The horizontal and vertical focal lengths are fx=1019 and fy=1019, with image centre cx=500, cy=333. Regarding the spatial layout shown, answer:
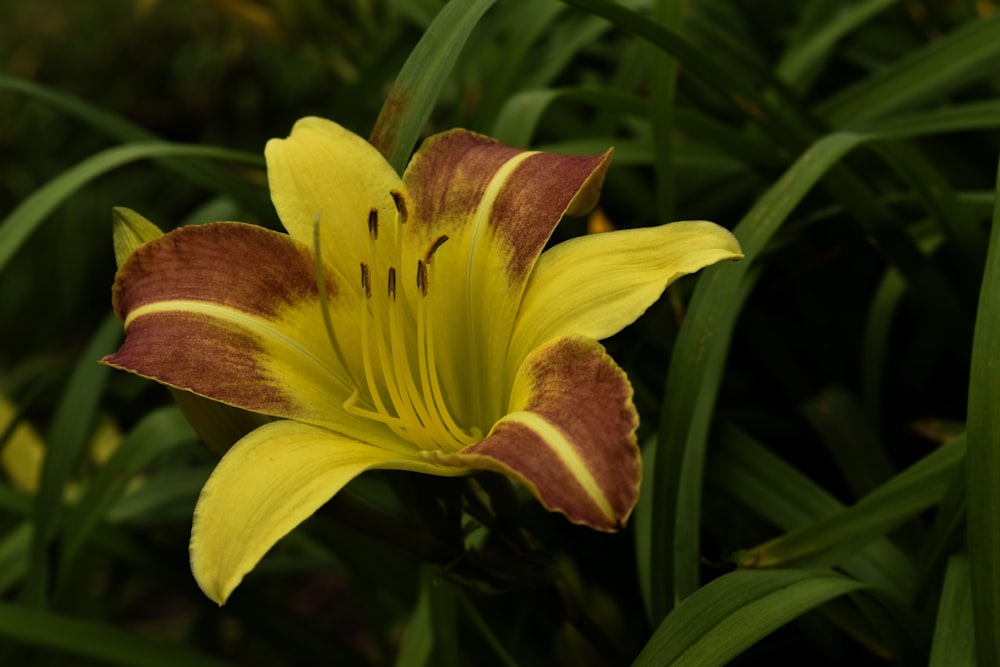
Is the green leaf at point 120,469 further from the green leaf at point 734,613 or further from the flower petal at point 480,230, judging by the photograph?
the green leaf at point 734,613

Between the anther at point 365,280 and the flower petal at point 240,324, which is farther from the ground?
the anther at point 365,280

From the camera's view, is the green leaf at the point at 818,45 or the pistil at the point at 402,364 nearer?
the pistil at the point at 402,364

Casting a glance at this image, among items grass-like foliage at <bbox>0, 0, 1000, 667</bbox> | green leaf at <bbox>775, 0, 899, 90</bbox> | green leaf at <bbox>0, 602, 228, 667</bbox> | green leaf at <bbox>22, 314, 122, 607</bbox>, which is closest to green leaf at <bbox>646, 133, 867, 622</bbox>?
grass-like foliage at <bbox>0, 0, 1000, 667</bbox>

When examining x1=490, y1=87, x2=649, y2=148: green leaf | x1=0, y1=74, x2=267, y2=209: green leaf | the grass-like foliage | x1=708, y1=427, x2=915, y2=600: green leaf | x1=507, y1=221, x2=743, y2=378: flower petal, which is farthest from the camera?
x1=0, y1=74, x2=267, y2=209: green leaf

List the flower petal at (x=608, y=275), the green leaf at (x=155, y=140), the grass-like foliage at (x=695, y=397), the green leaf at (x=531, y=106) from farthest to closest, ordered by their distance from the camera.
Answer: the green leaf at (x=155, y=140) < the green leaf at (x=531, y=106) < the grass-like foliage at (x=695, y=397) < the flower petal at (x=608, y=275)

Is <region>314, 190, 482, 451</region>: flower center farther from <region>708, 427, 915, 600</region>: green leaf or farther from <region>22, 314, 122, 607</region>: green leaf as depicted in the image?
<region>22, 314, 122, 607</region>: green leaf

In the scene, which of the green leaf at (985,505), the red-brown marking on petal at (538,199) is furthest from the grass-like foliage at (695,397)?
the red-brown marking on petal at (538,199)

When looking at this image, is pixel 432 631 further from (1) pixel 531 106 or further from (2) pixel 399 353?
(1) pixel 531 106
